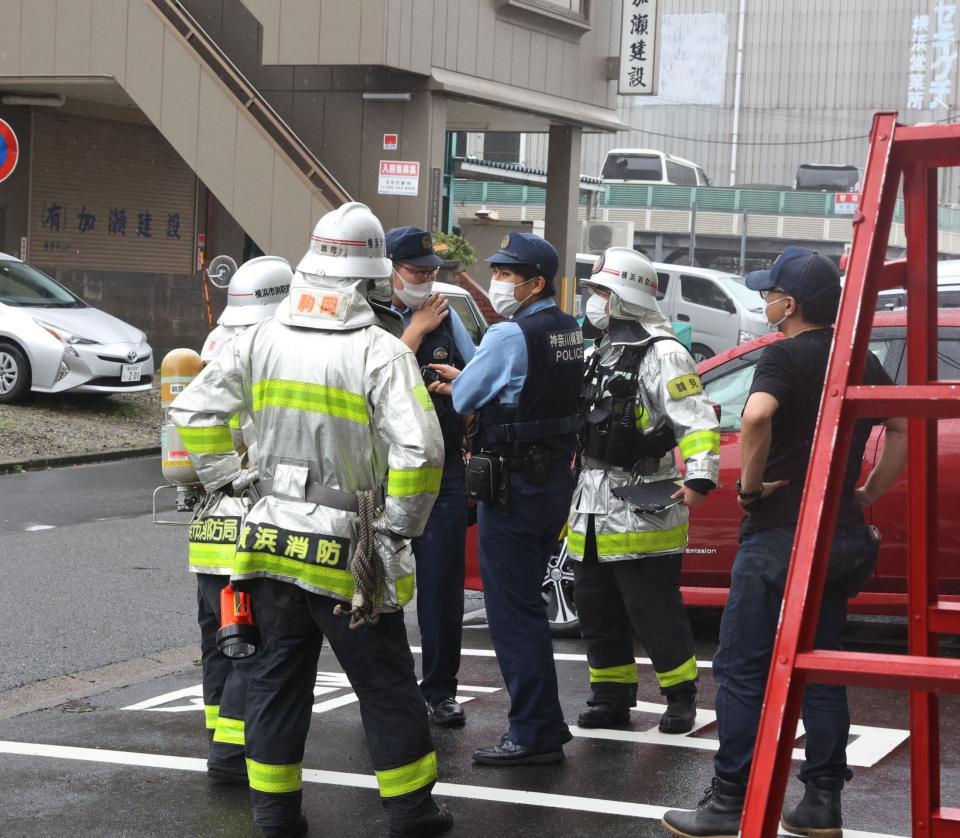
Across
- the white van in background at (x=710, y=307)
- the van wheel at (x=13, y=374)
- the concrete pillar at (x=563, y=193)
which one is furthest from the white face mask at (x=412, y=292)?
the white van in background at (x=710, y=307)

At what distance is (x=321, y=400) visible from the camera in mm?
4270

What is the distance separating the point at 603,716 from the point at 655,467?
3.33 ft

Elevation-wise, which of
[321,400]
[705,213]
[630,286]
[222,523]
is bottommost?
[222,523]

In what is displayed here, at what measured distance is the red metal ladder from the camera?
254 centimetres

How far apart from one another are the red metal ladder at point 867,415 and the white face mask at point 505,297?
7.52ft

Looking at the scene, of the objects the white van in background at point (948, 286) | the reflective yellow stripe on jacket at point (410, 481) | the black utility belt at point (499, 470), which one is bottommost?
the black utility belt at point (499, 470)

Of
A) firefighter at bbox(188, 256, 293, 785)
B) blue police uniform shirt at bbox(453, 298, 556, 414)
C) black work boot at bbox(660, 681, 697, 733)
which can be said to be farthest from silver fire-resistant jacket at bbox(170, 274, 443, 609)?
black work boot at bbox(660, 681, 697, 733)

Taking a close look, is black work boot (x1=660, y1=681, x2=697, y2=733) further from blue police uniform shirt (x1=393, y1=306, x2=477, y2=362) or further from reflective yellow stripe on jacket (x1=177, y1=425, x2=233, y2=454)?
reflective yellow stripe on jacket (x1=177, y1=425, x2=233, y2=454)

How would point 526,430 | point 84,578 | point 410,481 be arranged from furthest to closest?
point 84,578 → point 526,430 → point 410,481

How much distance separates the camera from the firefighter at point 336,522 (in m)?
4.23

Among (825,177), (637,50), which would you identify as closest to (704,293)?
(637,50)

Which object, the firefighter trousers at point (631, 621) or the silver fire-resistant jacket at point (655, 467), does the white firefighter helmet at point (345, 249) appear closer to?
the silver fire-resistant jacket at point (655, 467)

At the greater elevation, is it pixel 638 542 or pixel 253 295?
pixel 253 295

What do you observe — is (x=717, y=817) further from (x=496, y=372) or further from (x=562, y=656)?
(x=562, y=656)
